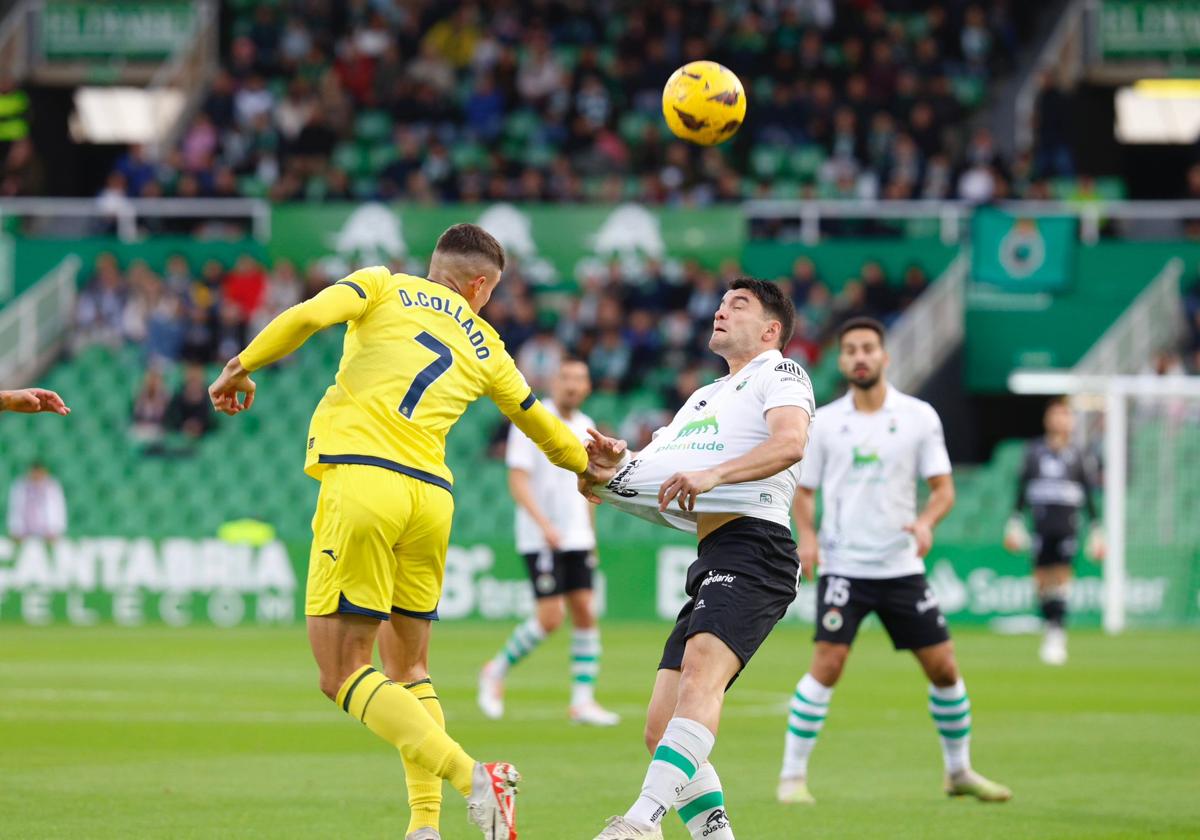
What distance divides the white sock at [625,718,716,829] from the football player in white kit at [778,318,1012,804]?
287 cm

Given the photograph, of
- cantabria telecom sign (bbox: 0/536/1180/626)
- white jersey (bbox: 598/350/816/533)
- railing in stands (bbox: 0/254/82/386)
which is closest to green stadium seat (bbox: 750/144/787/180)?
cantabria telecom sign (bbox: 0/536/1180/626)

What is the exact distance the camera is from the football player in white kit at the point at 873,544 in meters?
9.99

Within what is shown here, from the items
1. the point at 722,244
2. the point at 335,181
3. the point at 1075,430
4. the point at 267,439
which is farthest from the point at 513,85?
the point at 1075,430

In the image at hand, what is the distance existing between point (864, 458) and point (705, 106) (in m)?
2.22

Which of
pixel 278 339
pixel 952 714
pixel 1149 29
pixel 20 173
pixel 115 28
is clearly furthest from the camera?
pixel 115 28

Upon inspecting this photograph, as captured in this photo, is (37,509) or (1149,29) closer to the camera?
(37,509)

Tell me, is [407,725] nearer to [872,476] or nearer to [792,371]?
[792,371]

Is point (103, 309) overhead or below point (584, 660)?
overhead

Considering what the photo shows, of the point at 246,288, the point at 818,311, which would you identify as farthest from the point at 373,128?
the point at 818,311

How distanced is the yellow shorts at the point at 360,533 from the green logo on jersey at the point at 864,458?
3512 millimetres

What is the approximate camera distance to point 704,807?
719 cm

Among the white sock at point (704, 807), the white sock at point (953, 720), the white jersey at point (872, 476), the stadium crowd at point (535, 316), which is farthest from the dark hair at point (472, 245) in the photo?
the stadium crowd at point (535, 316)

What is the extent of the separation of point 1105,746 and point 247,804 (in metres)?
5.87

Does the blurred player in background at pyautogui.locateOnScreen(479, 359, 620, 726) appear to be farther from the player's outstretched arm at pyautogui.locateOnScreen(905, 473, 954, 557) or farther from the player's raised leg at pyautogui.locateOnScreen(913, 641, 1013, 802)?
the player's raised leg at pyautogui.locateOnScreen(913, 641, 1013, 802)
